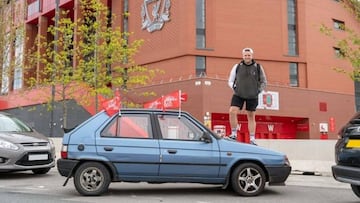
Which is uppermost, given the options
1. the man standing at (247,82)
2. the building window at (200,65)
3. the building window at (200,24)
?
the building window at (200,24)

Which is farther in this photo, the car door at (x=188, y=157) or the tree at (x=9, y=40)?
the tree at (x=9, y=40)

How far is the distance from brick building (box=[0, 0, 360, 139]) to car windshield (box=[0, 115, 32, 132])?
1001 inches

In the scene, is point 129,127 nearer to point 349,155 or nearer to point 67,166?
point 67,166

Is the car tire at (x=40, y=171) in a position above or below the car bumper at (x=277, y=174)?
below

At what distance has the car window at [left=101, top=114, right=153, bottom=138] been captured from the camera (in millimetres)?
7242

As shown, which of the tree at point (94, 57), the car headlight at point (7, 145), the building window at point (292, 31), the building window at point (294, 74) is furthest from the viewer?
the building window at point (292, 31)

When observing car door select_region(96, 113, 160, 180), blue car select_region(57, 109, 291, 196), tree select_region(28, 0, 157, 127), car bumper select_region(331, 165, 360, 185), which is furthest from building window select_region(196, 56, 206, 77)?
car bumper select_region(331, 165, 360, 185)

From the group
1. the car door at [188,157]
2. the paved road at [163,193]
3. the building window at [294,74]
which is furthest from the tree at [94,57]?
the building window at [294,74]

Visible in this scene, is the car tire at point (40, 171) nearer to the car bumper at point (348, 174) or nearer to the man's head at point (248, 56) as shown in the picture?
the man's head at point (248, 56)

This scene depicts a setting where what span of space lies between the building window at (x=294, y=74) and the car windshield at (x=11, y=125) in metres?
33.8

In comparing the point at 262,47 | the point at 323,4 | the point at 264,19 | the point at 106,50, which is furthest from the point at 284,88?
the point at 106,50

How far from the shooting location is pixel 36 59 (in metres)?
25.3

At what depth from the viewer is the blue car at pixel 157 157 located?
704 cm

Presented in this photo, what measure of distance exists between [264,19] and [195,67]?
8292 millimetres
